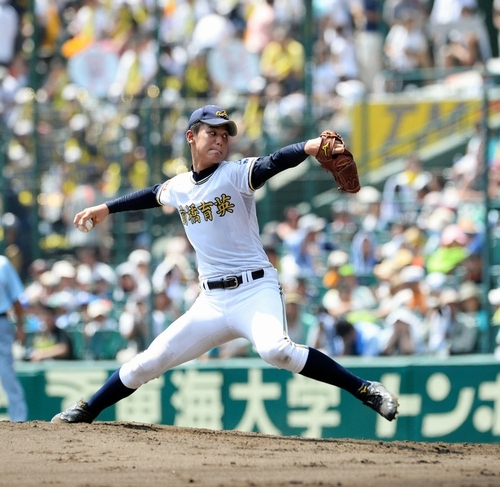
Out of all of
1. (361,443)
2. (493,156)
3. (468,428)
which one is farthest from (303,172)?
(361,443)

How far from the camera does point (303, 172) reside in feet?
42.2

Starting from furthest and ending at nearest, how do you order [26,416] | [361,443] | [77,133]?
1. [77,133]
2. [26,416]
3. [361,443]

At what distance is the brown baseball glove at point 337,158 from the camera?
5.77 m

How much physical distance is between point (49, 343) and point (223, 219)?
4958 mm

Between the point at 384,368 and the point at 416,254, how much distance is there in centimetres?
181

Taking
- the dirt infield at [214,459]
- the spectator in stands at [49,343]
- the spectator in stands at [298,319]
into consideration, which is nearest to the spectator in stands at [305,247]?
the spectator in stands at [298,319]

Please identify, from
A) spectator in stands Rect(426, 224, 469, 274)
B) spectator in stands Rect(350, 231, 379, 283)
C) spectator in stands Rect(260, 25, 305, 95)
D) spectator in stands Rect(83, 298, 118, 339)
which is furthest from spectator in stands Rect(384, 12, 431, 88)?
spectator in stands Rect(83, 298, 118, 339)

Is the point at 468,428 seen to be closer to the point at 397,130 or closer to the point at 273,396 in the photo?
the point at 273,396

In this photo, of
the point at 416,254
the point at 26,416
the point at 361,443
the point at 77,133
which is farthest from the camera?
the point at 77,133

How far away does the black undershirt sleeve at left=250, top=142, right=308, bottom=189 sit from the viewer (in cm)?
579

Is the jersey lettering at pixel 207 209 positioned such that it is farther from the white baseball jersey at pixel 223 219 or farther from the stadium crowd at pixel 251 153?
the stadium crowd at pixel 251 153

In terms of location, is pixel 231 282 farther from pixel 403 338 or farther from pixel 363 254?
pixel 363 254

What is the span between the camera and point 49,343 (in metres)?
10.6

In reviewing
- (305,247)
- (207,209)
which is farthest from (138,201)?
(305,247)
